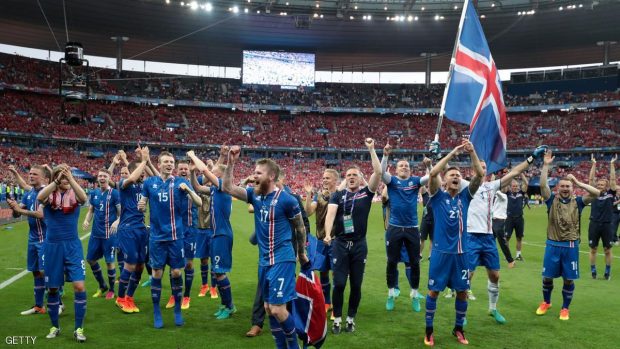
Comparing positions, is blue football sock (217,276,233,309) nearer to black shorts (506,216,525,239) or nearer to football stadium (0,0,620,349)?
football stadium (0,0,620,349)

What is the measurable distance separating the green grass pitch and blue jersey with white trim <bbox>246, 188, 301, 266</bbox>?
1827mm

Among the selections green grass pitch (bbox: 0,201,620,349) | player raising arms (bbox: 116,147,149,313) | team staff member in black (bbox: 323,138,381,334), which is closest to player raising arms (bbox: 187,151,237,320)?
green grass pitch (bbox: 0,201,620,349)

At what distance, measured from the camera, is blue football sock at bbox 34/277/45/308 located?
7957 mm

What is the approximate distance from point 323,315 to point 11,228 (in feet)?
67.2

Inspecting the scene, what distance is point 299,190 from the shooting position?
174ft

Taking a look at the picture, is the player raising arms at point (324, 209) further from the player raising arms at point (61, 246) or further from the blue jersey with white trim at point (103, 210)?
the blue jersey with white trim at point (103, 210)

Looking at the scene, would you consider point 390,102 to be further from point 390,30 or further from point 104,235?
point 104,235

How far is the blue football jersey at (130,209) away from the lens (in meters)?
8.51

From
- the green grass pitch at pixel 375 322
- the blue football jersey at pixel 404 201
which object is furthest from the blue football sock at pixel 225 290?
the blue football jersey at pixel 404 201

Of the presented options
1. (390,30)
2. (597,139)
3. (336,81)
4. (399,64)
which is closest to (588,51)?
(597,139)

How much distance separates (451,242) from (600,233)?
7.78 meters

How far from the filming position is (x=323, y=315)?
5734mm

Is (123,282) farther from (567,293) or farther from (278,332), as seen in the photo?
(567,293)

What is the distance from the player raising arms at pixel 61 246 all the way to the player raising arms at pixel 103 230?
2.21m
